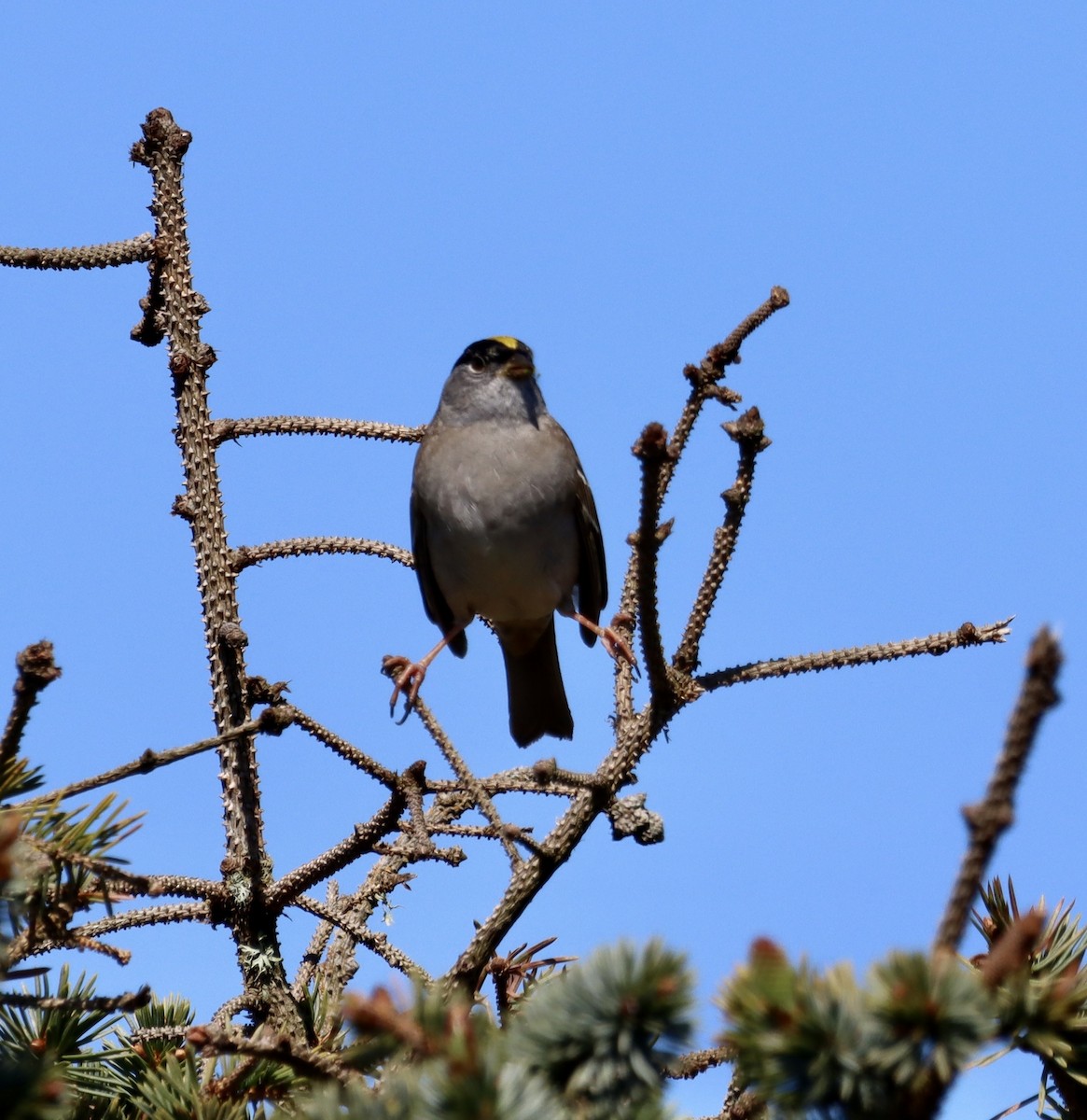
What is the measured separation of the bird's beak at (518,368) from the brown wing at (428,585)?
2.49 ft

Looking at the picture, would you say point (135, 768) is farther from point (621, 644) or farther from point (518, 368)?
point (518, 368)

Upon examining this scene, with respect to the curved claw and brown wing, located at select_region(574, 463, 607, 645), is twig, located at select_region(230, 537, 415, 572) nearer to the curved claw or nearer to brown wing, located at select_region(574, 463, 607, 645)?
the curved claw

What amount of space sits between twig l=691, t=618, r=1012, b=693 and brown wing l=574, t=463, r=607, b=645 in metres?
2.78

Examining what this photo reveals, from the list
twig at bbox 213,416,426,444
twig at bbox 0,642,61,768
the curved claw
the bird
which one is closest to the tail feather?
the bird

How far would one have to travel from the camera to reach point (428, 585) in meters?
6.58

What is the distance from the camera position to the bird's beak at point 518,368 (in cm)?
661

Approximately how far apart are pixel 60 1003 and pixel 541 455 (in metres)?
4.34

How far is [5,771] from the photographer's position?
83.7 inches

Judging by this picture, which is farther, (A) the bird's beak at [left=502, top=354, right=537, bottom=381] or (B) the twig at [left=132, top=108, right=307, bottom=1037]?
(A) the bird's beak at [left=502, top=354, right=537, bottom=381]

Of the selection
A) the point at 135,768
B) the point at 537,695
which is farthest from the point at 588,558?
the point at 135,768

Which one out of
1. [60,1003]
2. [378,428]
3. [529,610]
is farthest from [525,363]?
A: [60,1003]

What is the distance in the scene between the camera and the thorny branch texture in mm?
2934

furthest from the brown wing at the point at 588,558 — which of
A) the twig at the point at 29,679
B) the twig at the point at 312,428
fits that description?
the twig at the point at 29,679

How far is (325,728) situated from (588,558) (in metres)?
3.10
